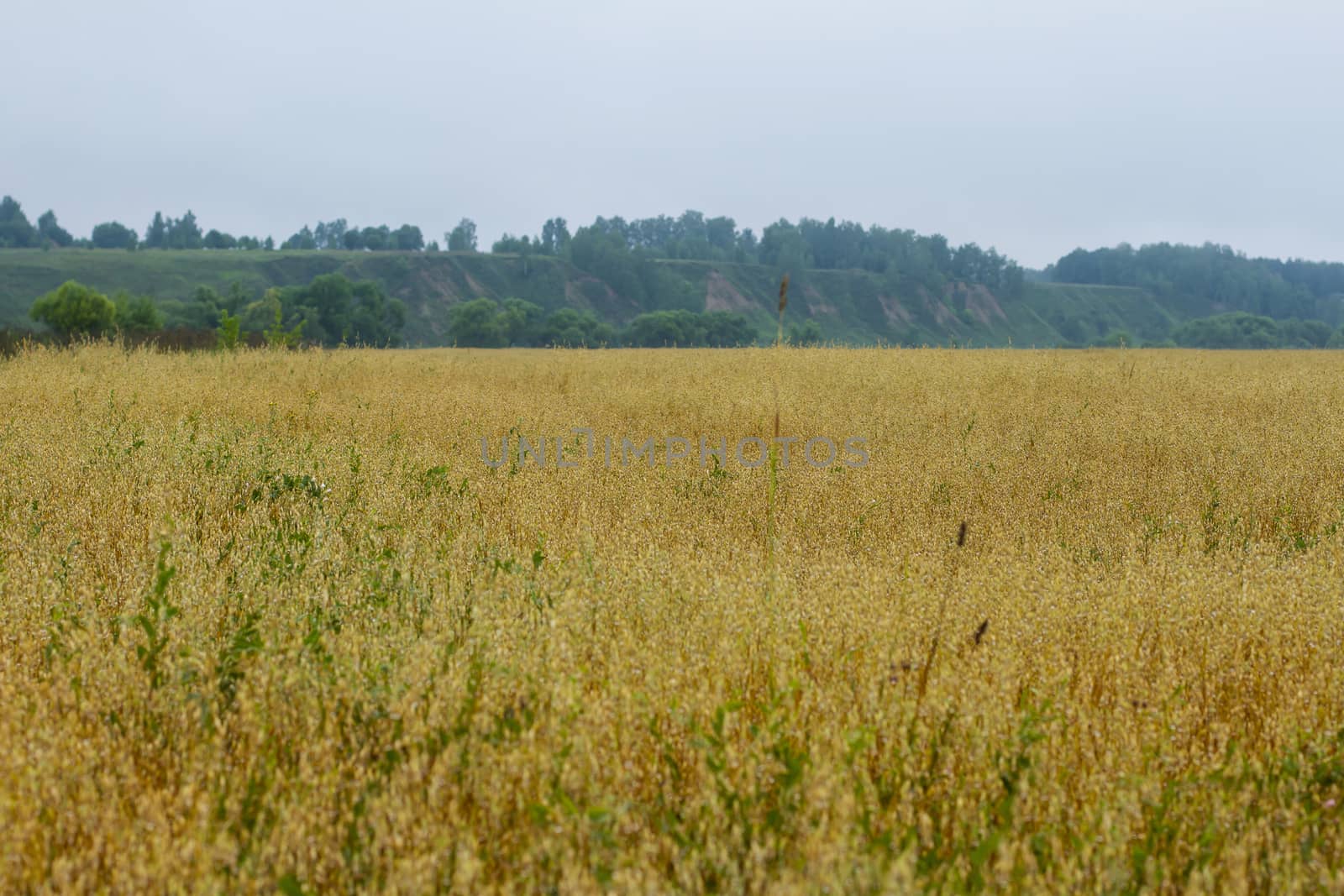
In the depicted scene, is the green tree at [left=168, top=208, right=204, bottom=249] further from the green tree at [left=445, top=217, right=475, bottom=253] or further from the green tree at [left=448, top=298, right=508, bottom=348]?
the green tree at [left=448, top=298, right=508, bottom=348]

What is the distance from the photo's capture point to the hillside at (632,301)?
93.9 meters

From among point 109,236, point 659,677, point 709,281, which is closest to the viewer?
point 659,677

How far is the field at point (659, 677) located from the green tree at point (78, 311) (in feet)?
123

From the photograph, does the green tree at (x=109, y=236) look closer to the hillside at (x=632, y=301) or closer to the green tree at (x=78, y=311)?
the hillside at (x=632, y=301)

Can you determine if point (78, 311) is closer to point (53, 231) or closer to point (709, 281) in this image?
point (709, 281)

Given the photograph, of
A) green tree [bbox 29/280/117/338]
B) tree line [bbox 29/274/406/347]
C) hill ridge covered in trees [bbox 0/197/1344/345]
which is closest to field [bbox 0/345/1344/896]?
green tree [bbox 29/280/117/338]

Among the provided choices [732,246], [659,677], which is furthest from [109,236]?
[659,677]

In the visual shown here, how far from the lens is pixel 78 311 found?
38.0 metres

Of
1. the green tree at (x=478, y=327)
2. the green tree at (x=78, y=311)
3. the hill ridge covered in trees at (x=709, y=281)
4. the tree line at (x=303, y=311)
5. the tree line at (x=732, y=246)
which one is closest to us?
the green tree at (x=78, y=311)

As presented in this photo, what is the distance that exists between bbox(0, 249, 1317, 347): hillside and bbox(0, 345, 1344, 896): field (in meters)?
79.4

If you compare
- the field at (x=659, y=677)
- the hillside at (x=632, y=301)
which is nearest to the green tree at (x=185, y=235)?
the hillside at (x=632, y=301)

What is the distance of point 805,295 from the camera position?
129 m

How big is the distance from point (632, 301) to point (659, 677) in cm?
11301

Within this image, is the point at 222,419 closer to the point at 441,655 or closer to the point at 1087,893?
the point at 441,655
